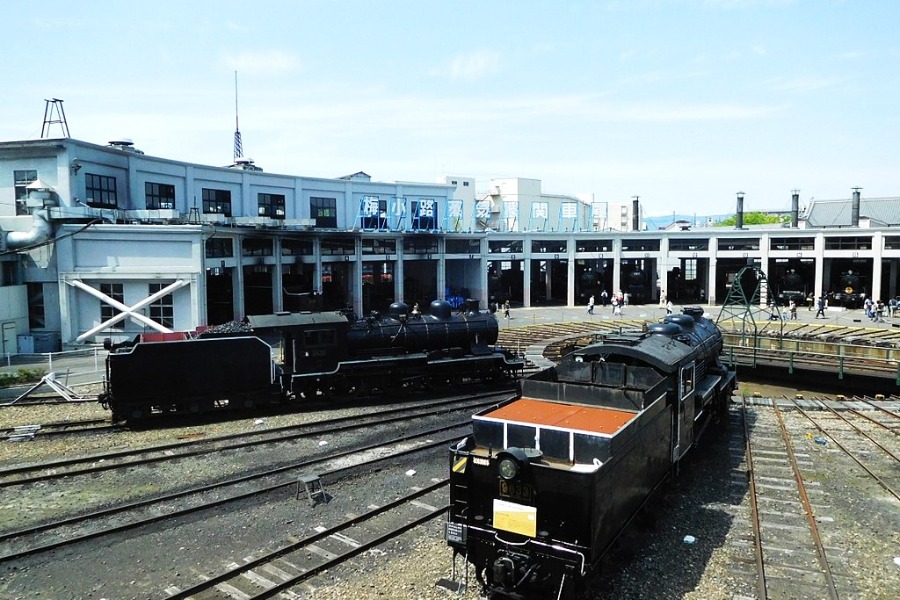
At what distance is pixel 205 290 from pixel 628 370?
76.6ft

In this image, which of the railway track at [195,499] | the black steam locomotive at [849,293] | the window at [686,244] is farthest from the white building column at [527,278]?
the railway track at [195,499]

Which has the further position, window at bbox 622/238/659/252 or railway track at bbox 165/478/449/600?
window at bbox 622/238/659/252

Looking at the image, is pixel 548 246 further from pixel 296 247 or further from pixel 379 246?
pixel 296 247

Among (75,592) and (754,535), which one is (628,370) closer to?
(754,535)

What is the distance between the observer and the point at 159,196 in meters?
34.2

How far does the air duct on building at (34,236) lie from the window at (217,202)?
968 centimetres

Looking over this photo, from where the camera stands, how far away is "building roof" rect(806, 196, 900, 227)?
6481cm

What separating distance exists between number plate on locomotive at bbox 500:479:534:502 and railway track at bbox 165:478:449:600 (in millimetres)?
3074

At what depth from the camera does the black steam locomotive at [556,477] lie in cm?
743

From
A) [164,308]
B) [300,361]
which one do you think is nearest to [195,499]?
[300,361]

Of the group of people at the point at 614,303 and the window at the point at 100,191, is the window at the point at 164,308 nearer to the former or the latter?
the window at the point at 100,191

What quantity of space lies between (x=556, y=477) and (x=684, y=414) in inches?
201

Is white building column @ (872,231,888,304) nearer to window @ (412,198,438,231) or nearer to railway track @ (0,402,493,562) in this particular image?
window @ (412,198,438,231)

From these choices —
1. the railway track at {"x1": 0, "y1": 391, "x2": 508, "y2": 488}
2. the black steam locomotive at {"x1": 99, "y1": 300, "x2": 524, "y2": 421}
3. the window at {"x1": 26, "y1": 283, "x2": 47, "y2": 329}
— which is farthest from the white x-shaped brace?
the railway track at {"x1": 0, "y1": 391, "x2": 508, "y2": 488}
